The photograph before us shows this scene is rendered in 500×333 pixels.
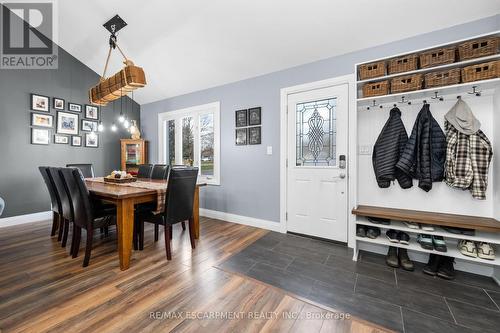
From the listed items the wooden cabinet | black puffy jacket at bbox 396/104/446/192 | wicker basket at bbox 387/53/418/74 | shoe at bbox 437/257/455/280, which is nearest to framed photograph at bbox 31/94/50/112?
the wooden cabinet

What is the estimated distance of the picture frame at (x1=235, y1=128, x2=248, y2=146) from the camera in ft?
11.8

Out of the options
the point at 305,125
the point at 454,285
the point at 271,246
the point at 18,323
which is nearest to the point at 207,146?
the point at 305,125

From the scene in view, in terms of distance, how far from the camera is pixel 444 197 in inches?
88.0

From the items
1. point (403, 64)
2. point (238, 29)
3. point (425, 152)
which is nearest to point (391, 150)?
point (425, 152)

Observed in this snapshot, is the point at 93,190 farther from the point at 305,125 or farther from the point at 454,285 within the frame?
the point at 454,285

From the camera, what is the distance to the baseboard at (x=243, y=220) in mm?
3329

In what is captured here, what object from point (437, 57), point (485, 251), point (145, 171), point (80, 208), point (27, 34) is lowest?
point (485, 251)

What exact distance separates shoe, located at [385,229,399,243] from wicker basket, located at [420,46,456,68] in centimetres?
167

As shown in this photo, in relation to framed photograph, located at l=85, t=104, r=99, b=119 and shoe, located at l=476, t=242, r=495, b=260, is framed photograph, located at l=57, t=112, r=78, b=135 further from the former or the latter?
shoe, located at l=476, t=242, r=495, b=260

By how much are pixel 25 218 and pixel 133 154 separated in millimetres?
2023

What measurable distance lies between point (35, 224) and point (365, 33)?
5.45 metres

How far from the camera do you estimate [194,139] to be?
440cm

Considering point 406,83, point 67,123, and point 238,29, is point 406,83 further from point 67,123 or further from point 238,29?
point 67,123

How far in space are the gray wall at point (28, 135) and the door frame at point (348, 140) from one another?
3.91m
